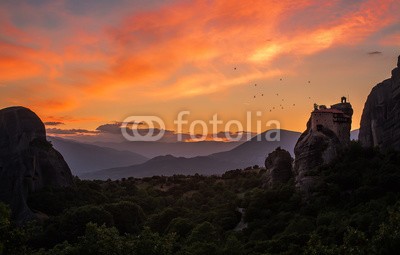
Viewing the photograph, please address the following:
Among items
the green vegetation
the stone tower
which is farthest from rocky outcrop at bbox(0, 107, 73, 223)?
the stone tower

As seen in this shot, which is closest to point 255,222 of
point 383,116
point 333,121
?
point 333,121

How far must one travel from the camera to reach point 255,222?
3420 inches

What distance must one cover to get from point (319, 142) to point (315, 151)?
2305 millimetres

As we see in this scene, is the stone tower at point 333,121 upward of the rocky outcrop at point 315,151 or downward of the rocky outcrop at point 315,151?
upward

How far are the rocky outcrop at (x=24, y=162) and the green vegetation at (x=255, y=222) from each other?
15.0 feet

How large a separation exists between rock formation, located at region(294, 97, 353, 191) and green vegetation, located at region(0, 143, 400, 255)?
8.11 ft

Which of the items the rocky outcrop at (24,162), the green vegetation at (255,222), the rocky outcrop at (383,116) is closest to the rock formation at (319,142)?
the green vegetation at (255,222)

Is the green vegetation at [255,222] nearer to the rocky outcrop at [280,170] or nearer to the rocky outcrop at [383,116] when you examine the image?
the rocky outcrop at [383,116]

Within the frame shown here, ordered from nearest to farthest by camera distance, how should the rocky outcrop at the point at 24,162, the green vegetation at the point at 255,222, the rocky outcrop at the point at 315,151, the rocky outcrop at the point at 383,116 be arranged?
the green vegetation at the point at 255,222 → the rocky outcrop at the point at 315,151 → the rocky outcrop at the point at 383,116 → the rocky outcrop at the point at 24,162

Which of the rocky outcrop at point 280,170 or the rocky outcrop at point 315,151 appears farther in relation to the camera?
the rocky outcrop at point 280,170

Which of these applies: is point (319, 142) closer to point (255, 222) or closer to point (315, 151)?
point (315, 151)

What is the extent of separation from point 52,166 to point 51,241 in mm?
45726

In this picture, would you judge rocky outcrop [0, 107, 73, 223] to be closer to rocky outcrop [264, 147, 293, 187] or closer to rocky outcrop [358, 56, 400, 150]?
rocky outcrop [264, 147, 293, 187]

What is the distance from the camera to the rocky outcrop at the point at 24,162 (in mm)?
106500
